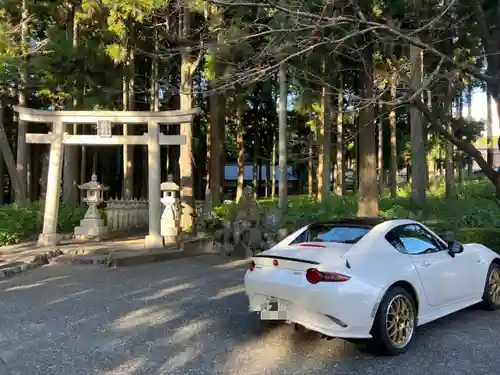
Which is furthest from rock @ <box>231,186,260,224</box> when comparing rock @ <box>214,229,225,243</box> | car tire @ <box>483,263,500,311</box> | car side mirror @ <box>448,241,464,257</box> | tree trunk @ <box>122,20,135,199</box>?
car side mirror @ <box>448,241,464,257</box>

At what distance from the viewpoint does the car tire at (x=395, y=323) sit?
4609 mm

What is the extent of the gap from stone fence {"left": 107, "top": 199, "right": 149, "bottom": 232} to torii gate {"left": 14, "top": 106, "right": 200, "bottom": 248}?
135 inches

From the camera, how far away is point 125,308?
666 centimetres

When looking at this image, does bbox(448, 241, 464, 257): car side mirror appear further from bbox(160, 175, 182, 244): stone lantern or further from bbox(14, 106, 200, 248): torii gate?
bbox(160, 175, 182, 244): stone lantern

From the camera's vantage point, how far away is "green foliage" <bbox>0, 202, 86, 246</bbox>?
13039 millimetres

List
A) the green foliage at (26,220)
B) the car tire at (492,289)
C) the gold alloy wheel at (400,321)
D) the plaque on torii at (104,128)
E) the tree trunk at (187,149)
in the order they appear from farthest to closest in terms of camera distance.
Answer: the tree trunk at (187,149)
the green foliage at (26,220)
the plaque on torii at (104,128)
the car tire at (492,289)
the gold alloy wheel at (400,321)

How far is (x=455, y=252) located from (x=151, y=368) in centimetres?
350

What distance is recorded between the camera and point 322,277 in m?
4.61

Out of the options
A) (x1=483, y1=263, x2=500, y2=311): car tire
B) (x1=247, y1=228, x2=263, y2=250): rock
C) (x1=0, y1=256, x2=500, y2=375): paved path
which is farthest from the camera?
(x1=247, y1=228, x2=263, y2=250): rock

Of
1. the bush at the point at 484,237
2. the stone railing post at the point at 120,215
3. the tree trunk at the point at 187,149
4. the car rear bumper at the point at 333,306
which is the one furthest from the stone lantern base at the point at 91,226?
the car rear bumper at the point at 333,306

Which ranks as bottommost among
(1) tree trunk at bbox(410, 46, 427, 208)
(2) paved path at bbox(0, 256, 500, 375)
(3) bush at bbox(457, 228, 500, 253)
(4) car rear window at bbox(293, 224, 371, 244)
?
(2) paved path at bbox(0, 256, 500, 375)

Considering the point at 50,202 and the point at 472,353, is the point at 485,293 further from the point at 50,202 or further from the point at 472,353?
the point at 50,202

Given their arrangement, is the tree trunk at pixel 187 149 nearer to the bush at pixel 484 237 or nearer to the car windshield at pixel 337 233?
the bush at pixel 484 237

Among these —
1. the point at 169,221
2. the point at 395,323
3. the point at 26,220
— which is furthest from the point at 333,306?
the point at 26,220
